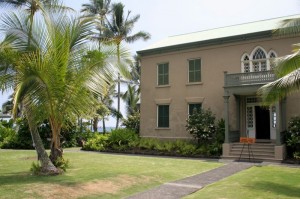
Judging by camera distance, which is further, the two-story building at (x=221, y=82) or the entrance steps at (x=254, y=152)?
the two-story building at (x=221, y=82)

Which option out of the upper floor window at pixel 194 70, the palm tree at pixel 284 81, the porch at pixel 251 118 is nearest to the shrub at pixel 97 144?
the upper floor window at pixel 194 70

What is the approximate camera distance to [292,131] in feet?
53.6

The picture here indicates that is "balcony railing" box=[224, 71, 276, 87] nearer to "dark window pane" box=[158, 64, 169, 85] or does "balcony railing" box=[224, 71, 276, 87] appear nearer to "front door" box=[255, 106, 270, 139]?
"front door" box=[255, 106, 270, 139]

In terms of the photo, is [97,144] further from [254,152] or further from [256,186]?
[256,186]

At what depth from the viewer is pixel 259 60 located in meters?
19.0

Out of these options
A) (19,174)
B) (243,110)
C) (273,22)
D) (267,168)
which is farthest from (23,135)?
(273,22)

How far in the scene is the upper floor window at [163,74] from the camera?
882 inches

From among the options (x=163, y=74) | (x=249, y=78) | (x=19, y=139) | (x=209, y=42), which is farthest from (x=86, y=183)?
(x=19, y=139)

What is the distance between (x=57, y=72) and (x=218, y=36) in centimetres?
1403

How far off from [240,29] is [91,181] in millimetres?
15877

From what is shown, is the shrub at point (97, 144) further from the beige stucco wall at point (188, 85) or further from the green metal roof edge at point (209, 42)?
the green metal roof edge at point (209, 42)

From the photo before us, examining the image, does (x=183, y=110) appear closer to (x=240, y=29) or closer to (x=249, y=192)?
(x=240, y=29)

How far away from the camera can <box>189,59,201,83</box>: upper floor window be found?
69.1 feet

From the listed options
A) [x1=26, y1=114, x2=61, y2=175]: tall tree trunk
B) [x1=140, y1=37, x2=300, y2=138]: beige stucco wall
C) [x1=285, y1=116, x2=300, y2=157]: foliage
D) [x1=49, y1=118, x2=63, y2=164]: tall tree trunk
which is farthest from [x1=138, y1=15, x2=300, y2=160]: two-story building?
[x1=26, y1=114, x2=61, y2=175]: tall tree trunk
